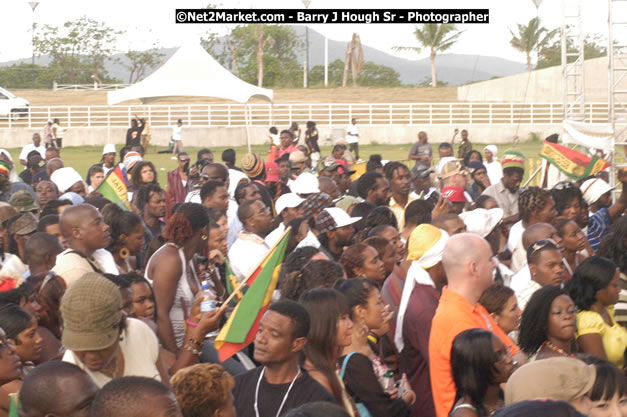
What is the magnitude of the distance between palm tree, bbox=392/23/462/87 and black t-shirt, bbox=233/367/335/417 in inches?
2250

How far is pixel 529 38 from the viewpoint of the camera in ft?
206

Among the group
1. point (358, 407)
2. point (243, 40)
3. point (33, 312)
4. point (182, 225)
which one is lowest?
point (358, 407)

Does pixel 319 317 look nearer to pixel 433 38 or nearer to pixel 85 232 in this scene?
pixel 85 232

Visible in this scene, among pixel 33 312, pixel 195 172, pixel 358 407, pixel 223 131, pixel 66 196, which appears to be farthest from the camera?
pixel 223 131

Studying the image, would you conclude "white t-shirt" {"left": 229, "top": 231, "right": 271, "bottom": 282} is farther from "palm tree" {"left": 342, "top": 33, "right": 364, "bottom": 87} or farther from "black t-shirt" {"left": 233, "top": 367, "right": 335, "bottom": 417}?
"palm tree" {"left": 342, "top": 33, "right": 364, "bottom": 87}

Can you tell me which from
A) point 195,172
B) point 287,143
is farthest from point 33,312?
point 287,143

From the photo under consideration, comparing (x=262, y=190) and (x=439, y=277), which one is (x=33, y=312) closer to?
(x=439, y=277)

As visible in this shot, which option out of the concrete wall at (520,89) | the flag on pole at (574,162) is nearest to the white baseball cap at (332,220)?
the flag on pole at (574,162)

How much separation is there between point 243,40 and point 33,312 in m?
64.5

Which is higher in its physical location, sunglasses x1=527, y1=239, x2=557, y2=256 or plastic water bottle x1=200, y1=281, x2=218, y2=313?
sunglasses x1=527, y1=239, x2=557, y2=256

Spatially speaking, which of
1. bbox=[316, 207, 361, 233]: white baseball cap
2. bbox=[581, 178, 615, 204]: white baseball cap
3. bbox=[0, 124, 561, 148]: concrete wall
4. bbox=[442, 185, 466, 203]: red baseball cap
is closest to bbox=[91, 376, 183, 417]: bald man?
bbox=[316, 207, 361, 233]: white baseball cap

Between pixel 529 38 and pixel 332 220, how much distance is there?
59314mm

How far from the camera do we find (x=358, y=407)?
4.17 m

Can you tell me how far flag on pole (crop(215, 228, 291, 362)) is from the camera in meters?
4.75
